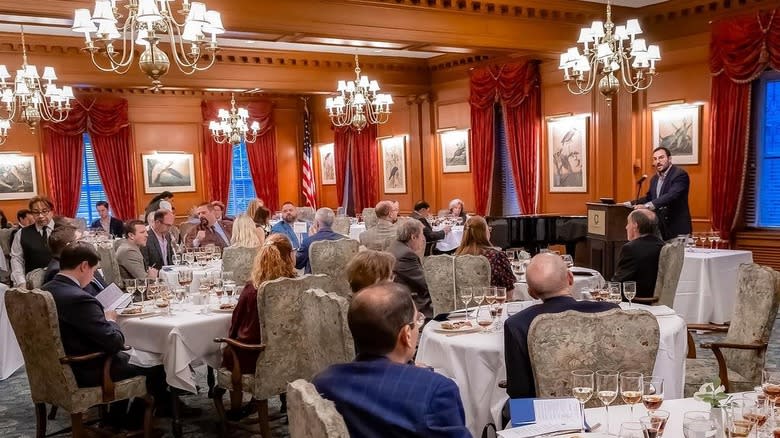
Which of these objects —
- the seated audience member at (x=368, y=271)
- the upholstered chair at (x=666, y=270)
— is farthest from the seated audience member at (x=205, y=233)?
the upholstered chair at (x=666, y=270)

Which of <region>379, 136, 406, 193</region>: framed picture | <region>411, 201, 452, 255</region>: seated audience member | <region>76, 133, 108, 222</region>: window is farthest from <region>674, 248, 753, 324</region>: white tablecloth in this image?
<region>76, 133, 108, 222</region>: window

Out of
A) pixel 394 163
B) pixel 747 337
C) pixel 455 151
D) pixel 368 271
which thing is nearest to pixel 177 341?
pixel 368 271

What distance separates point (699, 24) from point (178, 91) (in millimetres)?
10991

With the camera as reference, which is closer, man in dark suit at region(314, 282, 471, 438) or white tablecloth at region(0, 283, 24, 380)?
man in dark suit at region(314, 282, 471, 438)

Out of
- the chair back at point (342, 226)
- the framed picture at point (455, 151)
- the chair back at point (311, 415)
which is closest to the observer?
the chair back at point (311, 415)

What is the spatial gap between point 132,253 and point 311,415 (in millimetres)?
5248

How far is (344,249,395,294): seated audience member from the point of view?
148 inches

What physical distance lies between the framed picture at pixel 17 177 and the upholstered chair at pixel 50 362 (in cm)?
1049

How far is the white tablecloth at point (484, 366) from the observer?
3.51m

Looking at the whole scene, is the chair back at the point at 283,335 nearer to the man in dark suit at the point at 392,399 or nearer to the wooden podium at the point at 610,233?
the man in dark suit at the point at 392,399

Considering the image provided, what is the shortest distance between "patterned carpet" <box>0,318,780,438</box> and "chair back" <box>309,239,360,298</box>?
1.61 metres

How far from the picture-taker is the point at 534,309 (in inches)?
118

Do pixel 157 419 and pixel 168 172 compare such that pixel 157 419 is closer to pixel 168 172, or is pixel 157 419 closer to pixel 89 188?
pixel 89 188

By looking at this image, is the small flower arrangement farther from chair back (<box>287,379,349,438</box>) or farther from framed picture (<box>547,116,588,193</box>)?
framed picture (<box>547,116,588,193</box>)
